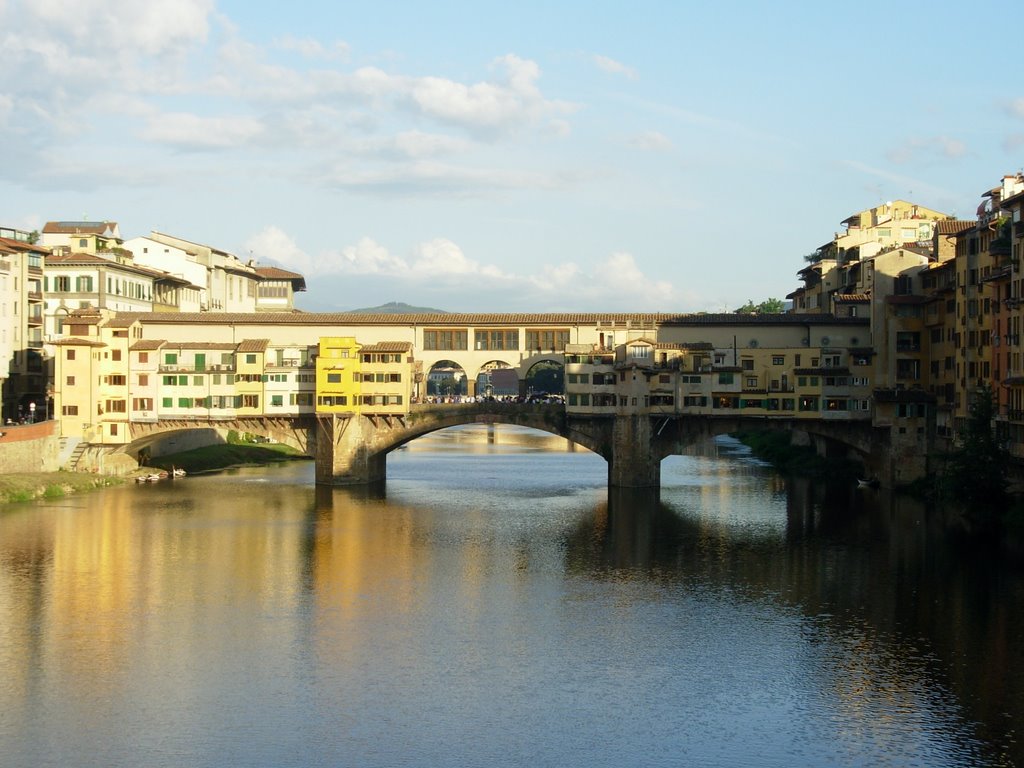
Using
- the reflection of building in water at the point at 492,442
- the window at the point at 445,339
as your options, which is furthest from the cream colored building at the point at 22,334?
the reflection of building in water at the point at 492,442

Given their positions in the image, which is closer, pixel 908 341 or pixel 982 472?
pixel 982 472

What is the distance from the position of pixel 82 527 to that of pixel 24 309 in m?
30.3

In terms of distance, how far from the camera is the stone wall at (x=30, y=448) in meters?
73.5

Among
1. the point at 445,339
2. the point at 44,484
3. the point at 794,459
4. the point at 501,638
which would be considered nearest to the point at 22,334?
the point at 44,484

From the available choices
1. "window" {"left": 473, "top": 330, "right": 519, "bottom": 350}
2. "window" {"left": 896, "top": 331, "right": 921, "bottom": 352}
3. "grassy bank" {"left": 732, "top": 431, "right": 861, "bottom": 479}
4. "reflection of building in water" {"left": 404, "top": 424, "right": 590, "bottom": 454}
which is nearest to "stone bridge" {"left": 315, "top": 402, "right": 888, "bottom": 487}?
"grassy bank" {"left": 732, "top": 431, "right": 861, "bottom": 479}

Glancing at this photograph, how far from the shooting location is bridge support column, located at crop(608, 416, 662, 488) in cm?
8038

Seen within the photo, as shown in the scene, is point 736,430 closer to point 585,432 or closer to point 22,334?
point 585,432

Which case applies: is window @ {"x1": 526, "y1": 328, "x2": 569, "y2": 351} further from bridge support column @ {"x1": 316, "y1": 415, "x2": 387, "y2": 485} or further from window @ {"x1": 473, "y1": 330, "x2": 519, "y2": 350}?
bridge support column @ {"x1": 316, "y1": 415, "x2": 387, "y2": 485}

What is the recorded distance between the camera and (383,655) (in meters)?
40.1

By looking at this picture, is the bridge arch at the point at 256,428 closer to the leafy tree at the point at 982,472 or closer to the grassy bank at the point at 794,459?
the grassy bank at the point at 794,459

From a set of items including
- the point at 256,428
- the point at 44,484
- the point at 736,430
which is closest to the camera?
the point at 44,484

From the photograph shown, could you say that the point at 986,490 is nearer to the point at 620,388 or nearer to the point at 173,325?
the point at 620,388

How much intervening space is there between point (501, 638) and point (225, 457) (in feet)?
202

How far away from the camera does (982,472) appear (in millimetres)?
61625
